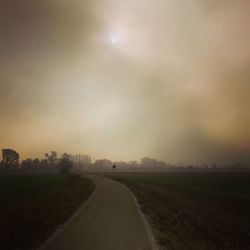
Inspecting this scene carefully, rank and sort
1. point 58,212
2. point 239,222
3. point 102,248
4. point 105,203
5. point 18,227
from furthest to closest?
point 239,222
point 105,203
point 58,212
point 18,227
point 102,248

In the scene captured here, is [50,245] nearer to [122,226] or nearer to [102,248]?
[102,248]

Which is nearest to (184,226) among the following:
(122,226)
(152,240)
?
(122,226)

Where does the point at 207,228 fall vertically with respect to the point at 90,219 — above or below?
below

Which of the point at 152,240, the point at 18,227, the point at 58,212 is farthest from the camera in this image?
the point at 58,212

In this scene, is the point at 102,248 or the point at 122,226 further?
the point at 122,226

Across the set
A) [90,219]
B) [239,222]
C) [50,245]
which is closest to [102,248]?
[50,245]

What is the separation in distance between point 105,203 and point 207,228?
26.5 ft

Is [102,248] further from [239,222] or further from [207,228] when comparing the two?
[239,222]

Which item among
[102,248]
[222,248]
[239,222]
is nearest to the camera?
[102,248]

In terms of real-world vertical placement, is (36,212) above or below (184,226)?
above

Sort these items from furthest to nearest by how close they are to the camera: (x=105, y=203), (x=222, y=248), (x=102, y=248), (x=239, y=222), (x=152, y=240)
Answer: (x=239, y=222), (x=105, y=203), (x=222, y=248), (x=152, y=240), (x=102, y=248)

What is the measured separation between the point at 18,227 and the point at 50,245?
4298mm

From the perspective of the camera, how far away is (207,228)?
22.5m

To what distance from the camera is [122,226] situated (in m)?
16.9
